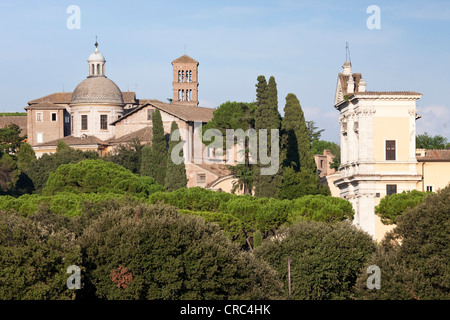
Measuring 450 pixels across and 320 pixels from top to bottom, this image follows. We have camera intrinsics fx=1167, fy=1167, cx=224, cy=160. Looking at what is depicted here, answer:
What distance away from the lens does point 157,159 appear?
2918 inches

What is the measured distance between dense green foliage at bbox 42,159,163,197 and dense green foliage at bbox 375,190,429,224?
16.5 meters

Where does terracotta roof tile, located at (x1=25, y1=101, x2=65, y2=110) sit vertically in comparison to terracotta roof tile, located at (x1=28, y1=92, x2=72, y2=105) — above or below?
below

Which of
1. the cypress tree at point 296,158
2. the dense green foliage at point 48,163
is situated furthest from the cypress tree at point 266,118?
the dense green foliage at point 48,163

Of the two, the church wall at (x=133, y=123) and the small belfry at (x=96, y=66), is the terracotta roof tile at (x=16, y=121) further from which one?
the church wall at (x=133, y=123)

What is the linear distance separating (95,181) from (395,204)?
20563mm

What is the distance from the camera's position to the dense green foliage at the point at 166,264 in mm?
35531

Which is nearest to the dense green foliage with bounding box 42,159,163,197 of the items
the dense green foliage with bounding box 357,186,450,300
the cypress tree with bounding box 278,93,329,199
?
the cypress tree with bounding box 278,93,329,199

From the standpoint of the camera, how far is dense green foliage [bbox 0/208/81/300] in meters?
32.5

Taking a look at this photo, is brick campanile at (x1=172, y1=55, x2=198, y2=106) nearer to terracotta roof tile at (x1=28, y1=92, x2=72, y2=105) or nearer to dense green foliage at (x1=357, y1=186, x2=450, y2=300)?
terracotta roof tile at (x1=28, y1=92, x2=72, y2=105)

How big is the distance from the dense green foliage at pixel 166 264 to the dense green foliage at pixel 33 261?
1.42 meters

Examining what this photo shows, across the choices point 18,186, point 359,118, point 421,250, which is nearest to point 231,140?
point 18,186

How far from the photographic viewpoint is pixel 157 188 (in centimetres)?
6738

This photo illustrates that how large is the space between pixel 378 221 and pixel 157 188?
18239 millimetres
